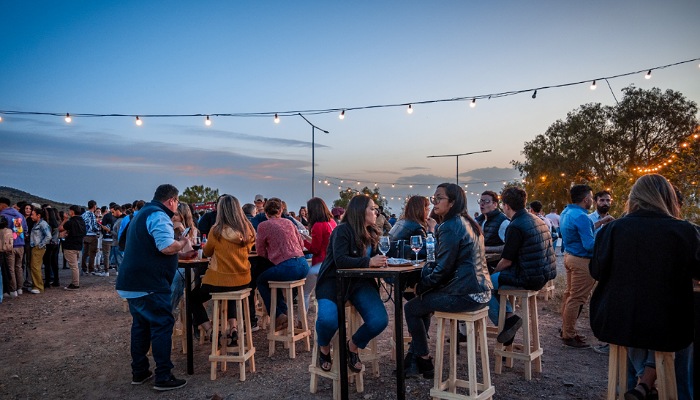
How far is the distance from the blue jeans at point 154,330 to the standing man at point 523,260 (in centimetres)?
317

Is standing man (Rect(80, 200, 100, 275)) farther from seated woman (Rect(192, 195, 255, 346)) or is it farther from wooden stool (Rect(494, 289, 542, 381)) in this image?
wooden stool (Rect(494, 289, 542, 381))

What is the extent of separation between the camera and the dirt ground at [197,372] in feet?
13.5

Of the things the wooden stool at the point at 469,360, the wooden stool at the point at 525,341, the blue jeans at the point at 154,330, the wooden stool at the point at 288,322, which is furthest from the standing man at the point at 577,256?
the blue jeans at the point at 154,330

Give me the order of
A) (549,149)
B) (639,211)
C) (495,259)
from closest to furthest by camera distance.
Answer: (639,211)
(495,259)
(549,149)

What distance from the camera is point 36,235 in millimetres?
9461

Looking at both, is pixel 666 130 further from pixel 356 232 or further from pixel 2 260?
pixel 2 260

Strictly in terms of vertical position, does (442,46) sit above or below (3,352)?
above

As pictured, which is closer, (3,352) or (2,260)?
(3,352)

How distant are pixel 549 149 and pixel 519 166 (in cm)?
249

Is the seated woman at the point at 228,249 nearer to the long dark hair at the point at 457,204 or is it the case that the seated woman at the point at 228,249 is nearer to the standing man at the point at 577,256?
the long dark hair at the point at 457,204

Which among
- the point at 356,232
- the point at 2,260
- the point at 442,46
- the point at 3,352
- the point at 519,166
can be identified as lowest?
the point at 3,352

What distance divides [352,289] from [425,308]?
69 cm

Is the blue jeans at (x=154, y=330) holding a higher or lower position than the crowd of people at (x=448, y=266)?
lower

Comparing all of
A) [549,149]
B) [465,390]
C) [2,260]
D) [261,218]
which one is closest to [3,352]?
[261,218]
